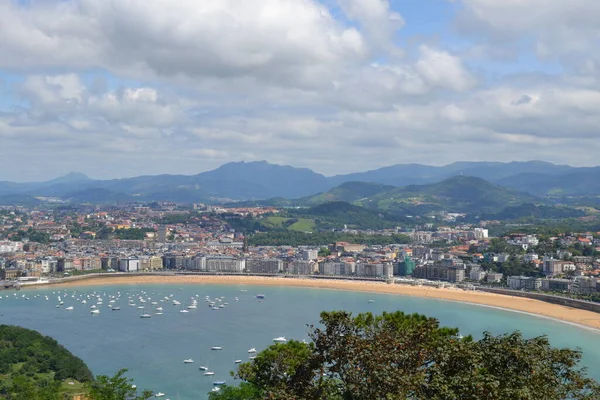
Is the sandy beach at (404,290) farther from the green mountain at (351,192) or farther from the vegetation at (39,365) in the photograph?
the green mountain at (351,192)

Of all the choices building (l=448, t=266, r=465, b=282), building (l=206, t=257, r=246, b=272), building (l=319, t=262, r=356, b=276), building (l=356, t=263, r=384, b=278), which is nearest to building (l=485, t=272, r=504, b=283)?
building (l=448, t=266, r=465, b=282)

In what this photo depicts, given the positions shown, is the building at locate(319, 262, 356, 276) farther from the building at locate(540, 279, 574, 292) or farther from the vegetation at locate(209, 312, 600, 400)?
the vegetation at locate(209, 312, 600, 400)

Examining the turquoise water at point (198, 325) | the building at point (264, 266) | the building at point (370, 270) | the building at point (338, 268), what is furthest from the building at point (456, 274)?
the building at point (264, 266)

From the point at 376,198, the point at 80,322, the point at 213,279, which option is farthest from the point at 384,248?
the point at 376,198

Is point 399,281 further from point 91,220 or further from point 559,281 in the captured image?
point 91,220

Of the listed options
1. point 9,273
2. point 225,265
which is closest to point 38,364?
point 9,273

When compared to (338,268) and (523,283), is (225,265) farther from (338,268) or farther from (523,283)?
(523,283)
